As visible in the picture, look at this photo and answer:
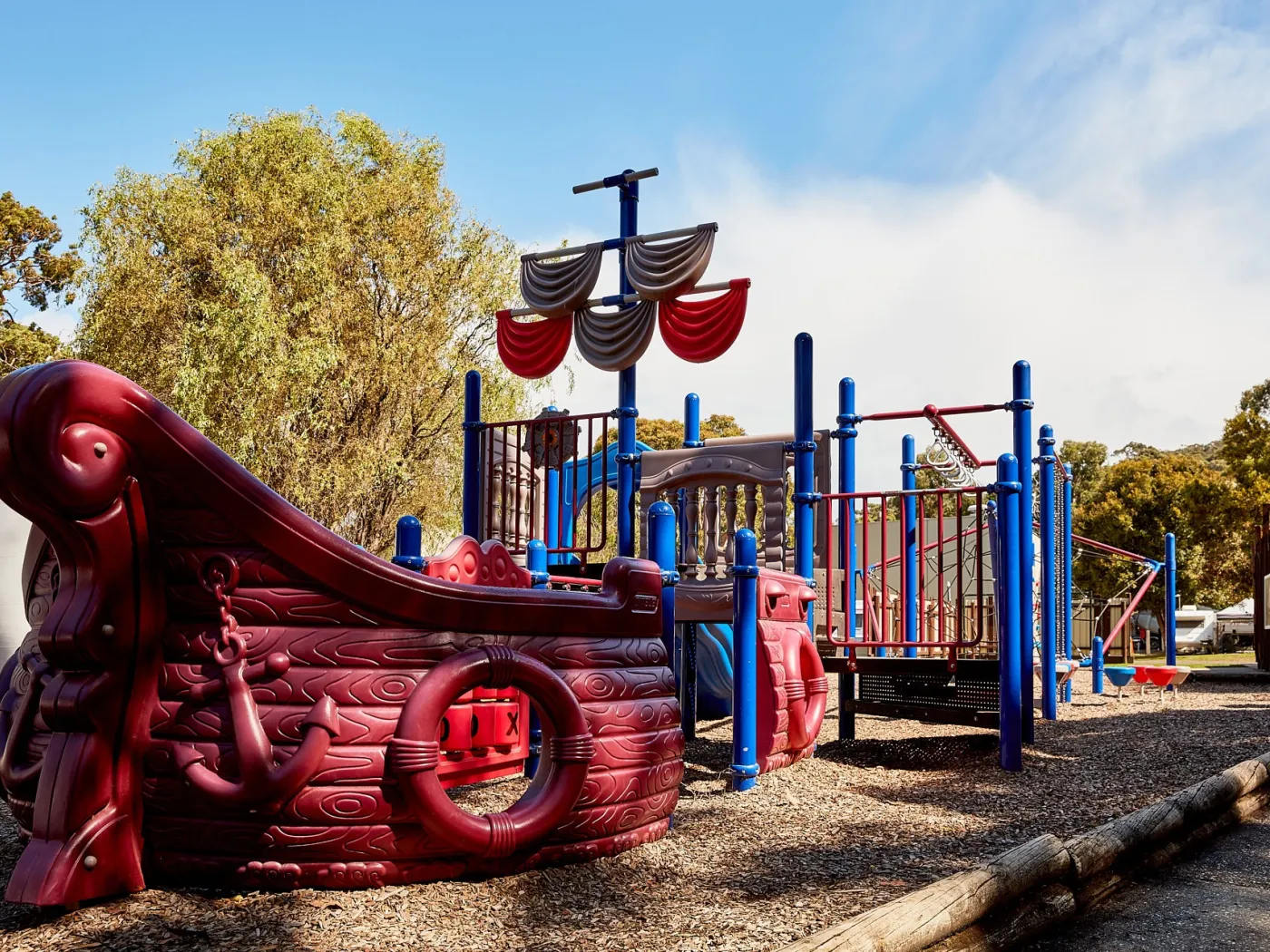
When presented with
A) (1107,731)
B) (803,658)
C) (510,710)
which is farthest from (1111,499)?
(510,710)

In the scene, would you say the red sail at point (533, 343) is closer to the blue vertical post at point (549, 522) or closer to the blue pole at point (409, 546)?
the blue vertical post at point (549, 522)

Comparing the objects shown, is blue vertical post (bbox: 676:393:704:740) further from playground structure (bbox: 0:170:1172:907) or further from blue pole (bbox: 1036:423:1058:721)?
blue pole (bbox: 1036:423:1058:721)

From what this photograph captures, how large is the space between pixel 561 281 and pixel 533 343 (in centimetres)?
75

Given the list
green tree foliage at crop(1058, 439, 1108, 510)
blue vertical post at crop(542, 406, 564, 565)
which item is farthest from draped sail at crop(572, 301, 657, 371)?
green tree foliage at crop(1058, 439, 1108, 510)

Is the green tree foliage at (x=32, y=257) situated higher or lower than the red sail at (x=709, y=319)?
higher

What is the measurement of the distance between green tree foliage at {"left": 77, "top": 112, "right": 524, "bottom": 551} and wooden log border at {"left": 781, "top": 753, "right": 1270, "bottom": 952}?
620 inches

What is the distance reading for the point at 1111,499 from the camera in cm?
3447

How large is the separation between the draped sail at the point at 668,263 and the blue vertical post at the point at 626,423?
0.17 meters

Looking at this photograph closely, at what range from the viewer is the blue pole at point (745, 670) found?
18.8 ft

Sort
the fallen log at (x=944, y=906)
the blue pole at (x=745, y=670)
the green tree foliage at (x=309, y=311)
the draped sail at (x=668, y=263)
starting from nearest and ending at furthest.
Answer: the fallen log at (x=944, y=906) → the blue pole at (x=745, y=670) → the draped sail at (x=668, y=263) → the green tree foliage at (x=309, y=311)

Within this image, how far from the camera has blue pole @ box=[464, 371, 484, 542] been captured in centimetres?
908

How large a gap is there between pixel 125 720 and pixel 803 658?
4.19 meters

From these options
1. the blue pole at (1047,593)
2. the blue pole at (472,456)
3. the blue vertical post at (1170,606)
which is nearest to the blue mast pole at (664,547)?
the blue pole at (472,456)

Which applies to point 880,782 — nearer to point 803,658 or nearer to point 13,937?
point 803,658
